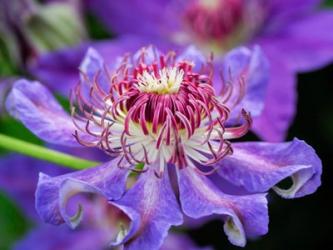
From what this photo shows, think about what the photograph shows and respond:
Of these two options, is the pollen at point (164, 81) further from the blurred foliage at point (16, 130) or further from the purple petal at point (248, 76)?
the blurred foliage at point (16, 130)

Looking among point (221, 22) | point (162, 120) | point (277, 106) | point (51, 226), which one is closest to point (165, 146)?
point (162, 120)

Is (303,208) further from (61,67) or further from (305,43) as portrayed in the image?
(61,67)

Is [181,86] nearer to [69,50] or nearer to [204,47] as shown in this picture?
[69,50]

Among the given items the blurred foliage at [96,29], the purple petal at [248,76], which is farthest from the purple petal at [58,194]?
the blurred foliage at [96,29]

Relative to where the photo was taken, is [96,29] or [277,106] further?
[96,29]

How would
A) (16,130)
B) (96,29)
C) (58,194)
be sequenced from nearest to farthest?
(58,194) < (16,130) < (96,29)

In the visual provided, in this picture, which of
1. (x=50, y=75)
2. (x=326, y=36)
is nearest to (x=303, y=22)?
(x=326, y=36)

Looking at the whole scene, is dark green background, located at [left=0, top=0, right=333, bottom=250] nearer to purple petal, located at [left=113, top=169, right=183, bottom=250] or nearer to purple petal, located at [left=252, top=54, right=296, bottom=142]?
purple petal, located at [left=252, top=54, right=296, bottom=142]

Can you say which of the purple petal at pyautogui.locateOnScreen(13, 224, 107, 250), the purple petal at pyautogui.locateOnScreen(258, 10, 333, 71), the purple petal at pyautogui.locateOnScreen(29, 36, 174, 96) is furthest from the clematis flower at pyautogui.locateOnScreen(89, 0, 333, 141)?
the purple petal at pyautogui.locateOnScreen(13, 224, 107, 250)
